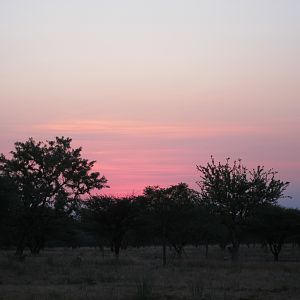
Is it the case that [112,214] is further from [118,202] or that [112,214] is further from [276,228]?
[276,228]

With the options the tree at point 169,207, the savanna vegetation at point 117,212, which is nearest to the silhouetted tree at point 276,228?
the savanna vegetation at point 117,212

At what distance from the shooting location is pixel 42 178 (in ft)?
160

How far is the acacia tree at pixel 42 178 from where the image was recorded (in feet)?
157

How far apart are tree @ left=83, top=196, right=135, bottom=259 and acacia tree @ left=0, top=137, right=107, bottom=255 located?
66.1 inches

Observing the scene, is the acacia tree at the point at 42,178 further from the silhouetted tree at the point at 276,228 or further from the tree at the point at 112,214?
the silhouetted tree at the point at 276,228

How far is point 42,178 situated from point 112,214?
7052 mm

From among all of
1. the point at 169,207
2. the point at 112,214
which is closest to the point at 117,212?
the point at 112,214

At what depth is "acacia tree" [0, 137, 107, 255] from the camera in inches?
1879

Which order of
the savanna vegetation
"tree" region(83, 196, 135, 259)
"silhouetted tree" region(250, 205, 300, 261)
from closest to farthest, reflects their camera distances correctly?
the savanna vegetation
"tree" region(83, 196, 135, 259)
"silhouetted tree" region(250, 205, 300, 261)

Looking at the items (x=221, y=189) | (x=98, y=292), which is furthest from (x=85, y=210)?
(x=98, y=292)

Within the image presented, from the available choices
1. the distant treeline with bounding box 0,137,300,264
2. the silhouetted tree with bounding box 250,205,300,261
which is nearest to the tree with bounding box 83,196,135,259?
the distant treeline with bounding box 0,137,300,264

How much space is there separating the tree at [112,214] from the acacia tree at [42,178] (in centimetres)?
168

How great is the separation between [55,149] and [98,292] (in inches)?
1221

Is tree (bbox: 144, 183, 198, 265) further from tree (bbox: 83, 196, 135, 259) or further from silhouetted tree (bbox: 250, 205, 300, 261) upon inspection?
silhouetted tree (bbox: 250, 205, 300, 261)
